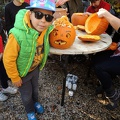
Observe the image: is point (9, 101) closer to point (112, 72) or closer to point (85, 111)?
point (85, 111)

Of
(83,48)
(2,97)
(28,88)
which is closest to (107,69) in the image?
(83,48)

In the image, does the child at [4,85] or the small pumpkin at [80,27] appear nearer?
the child at [4,85]

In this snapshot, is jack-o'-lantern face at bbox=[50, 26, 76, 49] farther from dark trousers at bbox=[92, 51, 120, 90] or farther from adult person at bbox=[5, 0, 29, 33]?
adult person at bbox=[5, 0, 29, 33]

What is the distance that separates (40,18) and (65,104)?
1357mm

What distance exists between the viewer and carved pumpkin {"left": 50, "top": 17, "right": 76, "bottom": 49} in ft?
5.55

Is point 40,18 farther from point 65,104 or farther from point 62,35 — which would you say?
point 65,104

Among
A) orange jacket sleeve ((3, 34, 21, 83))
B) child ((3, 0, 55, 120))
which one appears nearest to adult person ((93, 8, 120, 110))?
child ((3, 0, 55, 120))

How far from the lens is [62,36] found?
1689mm

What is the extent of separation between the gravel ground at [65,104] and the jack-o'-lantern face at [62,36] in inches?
37.0

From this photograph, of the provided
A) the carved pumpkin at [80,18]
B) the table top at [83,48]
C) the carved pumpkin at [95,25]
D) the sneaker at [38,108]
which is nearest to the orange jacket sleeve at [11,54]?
the table top at [83,48]

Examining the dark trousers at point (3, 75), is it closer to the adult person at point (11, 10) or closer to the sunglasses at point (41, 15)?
the adult person at point (11, 10)

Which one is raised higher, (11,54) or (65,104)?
(11,54)

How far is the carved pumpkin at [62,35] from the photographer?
1690 mm

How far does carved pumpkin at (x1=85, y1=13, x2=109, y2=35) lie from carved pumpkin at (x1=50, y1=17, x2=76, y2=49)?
0.42 m
